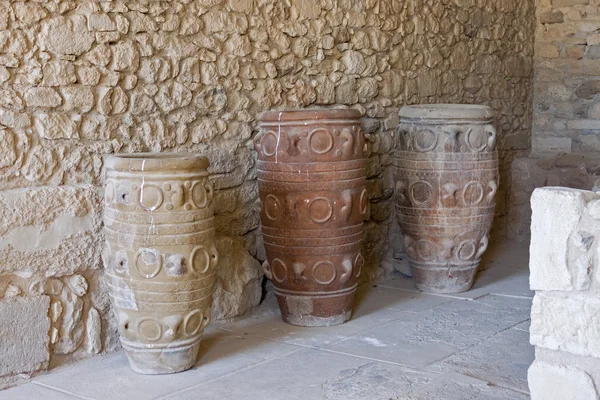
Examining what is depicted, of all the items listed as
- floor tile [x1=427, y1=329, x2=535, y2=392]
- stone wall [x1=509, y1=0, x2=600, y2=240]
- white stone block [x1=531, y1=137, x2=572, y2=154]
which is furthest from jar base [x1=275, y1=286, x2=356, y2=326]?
white stone block [x1=531, y1=137, x2=572, y2=154]

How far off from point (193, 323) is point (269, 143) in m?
0.95

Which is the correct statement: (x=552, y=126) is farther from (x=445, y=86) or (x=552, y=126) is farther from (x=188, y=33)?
(x=188, y=33)

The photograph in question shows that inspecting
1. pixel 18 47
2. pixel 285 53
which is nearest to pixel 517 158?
pixel 285 53

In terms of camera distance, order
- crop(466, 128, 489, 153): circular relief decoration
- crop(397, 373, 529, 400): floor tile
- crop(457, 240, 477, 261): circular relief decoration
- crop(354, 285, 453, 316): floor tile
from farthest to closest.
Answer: crop(457, 240, 477, 261): circular relief decoration < crop(466, 128, 489, 153): circular relief decoration < crop(354, 285, 453, 316): floor tile < crop(397, 373, 529, 400): floor tile

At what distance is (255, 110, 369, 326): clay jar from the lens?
341cm

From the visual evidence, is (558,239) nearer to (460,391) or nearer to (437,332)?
(460,391)

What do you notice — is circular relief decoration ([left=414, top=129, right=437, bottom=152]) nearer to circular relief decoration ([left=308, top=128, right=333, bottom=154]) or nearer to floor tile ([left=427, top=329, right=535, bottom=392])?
circular relief decoration ([left=308, top=128, right=333, bottom=154])

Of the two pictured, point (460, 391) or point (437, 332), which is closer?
point (460, 391)

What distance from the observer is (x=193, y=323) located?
2.93 metres

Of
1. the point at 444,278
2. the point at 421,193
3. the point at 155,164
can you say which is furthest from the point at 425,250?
the point at 155,164

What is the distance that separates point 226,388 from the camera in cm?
278

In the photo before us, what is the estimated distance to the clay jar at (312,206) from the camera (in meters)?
3.41

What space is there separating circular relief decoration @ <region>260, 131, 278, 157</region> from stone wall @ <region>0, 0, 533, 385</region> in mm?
194

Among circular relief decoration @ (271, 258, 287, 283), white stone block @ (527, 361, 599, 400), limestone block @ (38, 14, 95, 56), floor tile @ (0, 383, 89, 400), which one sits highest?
limestone block @ (38, 14, 95, 56)
